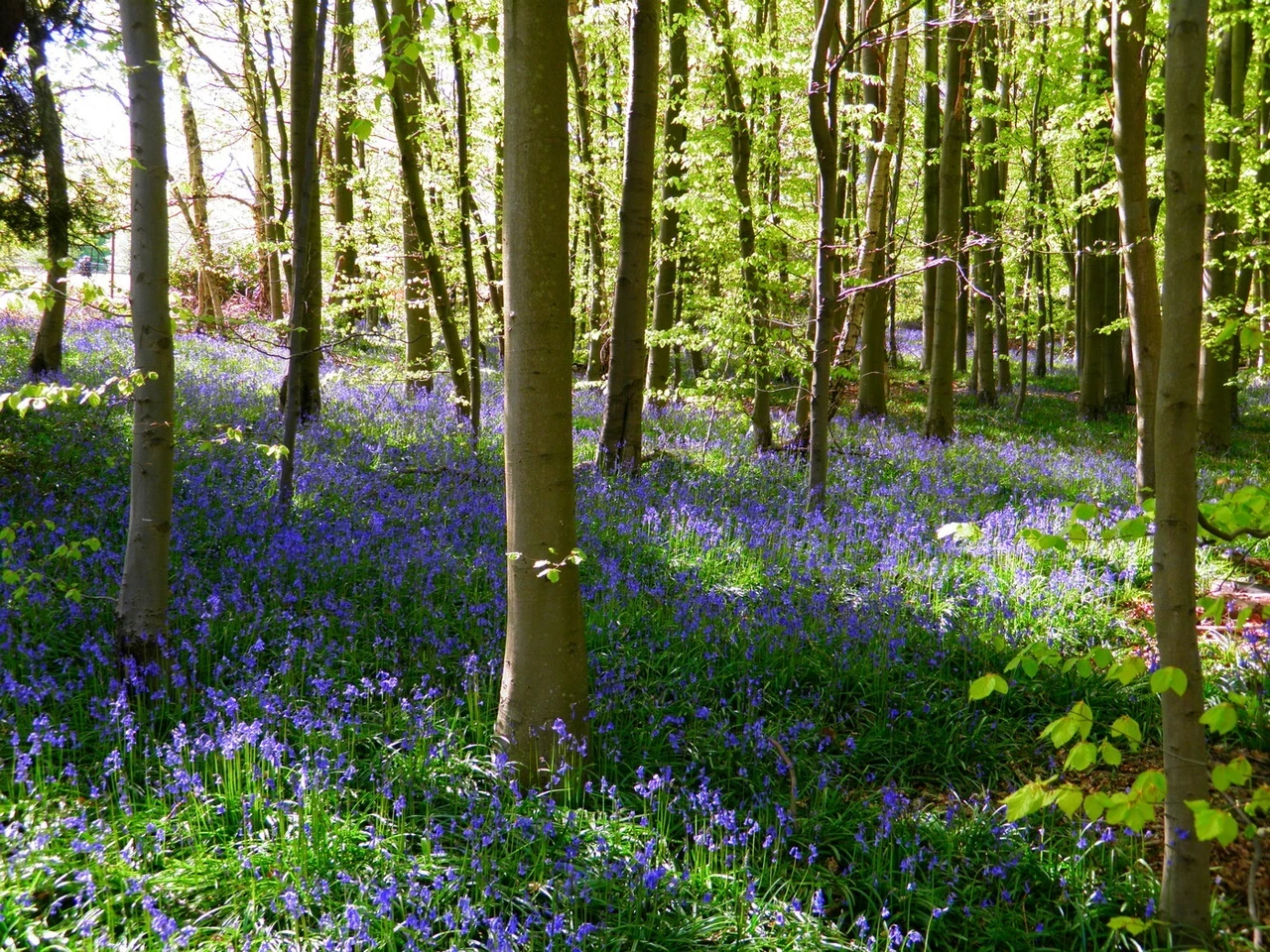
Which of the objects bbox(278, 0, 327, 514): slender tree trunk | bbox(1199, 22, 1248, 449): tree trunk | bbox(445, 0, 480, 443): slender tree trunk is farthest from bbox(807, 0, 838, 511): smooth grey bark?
bbox(1199, 22, 1248, 449): tree trunk

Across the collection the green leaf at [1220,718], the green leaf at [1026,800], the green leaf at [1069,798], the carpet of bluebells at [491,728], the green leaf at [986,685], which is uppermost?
the green leaf at [986,685]

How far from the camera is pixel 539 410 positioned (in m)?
3.50

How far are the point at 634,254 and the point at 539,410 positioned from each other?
495cm

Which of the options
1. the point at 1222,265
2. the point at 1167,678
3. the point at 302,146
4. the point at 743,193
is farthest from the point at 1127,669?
the point at 1222,265

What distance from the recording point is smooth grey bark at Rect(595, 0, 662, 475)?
25.0ft

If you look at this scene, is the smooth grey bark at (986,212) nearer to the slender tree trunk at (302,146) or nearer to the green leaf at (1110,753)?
the slender tree trunk at (302,146)

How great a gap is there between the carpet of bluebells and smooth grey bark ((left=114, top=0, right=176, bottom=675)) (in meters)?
0.22

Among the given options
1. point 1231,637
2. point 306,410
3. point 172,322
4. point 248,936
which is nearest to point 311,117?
point 172,322

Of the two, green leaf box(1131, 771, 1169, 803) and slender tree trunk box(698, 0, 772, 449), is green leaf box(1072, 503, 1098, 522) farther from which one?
slender tree trunk box(698, 0, 772, 449)

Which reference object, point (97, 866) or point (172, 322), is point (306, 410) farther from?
point (97, 866)

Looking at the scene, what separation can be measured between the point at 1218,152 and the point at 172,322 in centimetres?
1837

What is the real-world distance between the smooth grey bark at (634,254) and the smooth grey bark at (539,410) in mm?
4427

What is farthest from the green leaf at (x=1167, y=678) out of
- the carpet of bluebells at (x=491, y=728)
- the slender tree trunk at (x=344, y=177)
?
the slender tree trunk at (x=344, y=177)

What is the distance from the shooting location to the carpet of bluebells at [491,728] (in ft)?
9.59
